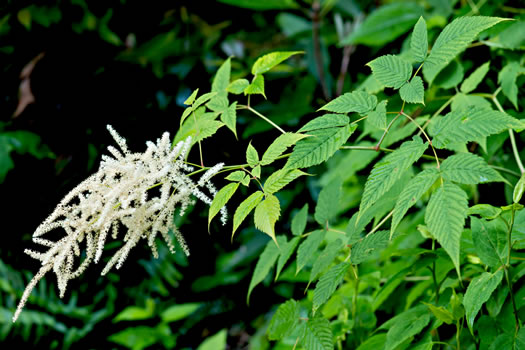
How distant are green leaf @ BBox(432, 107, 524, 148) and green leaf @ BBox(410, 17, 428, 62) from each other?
105 millimetres

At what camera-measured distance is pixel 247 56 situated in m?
2.26

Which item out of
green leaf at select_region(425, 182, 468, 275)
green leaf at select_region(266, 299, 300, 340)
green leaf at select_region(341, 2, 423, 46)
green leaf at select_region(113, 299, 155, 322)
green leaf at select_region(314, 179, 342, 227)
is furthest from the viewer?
green leaf at select_region(113, 299, 155, 322)

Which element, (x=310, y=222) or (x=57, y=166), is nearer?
(x=57, y=166)

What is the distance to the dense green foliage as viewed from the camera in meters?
0.78

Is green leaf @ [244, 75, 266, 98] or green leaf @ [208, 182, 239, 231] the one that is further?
green leaf @ [244, 75, 266, 98]

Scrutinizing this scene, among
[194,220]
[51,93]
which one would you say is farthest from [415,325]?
[51,93]

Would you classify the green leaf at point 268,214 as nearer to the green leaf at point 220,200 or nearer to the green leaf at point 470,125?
the green leaf at point 220,200

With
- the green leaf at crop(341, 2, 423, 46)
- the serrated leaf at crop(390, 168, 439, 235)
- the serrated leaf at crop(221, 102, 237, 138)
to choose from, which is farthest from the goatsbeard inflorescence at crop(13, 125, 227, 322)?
the green leaf at crop(341, 2, 423, 46)

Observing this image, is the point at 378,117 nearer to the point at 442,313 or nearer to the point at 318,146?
the point at 318,146

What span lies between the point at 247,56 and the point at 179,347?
1.39 m

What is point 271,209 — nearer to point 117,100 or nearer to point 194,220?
point 194,220

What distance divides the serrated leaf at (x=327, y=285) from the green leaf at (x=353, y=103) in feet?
0.82

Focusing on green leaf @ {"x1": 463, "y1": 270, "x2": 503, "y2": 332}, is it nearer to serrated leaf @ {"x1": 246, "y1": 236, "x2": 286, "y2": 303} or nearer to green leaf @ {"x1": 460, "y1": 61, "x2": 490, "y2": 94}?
serrated leaf @ {"x1": 246, "y1": 236, "x2": 286, "y2": 303}

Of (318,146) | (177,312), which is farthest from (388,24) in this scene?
(177,312)
